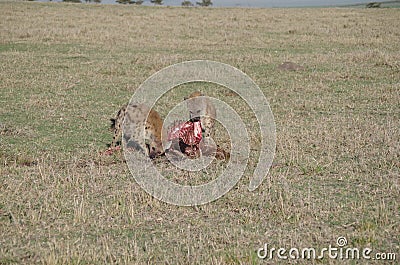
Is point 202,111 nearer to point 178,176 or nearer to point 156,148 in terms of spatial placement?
point 156,148

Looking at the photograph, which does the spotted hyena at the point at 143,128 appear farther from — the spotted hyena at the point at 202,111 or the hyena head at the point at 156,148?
the spotted hyena at the point at 202,111

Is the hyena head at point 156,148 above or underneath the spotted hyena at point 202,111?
underneath

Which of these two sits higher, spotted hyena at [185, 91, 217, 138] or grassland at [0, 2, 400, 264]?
spotted hyena at [185, 91, 217, 138]

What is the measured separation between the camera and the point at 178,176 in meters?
6.23

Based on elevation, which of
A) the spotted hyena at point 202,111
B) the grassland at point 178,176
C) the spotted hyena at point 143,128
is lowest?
the grassland at point 178,176

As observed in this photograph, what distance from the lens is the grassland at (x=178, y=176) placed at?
178 inches

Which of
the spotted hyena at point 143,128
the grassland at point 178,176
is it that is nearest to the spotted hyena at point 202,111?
the spotted hyena at point 143,128

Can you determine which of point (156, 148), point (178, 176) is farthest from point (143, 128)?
point (178, 176)

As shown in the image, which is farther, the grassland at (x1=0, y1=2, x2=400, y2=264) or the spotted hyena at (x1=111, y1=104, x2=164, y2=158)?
the spotted hyena at (x1=111, y1=104, x2=164, y2=158)

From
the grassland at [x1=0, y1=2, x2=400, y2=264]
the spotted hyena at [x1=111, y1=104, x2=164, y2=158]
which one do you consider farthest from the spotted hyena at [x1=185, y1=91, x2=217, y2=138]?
the grassland at [x1=0, y1=2, x2=400, y2=264]

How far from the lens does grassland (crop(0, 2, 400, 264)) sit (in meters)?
4.52

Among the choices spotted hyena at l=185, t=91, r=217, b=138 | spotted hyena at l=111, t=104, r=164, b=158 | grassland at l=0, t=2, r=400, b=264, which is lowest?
grassland at l=0, t=2, r=400, b=264

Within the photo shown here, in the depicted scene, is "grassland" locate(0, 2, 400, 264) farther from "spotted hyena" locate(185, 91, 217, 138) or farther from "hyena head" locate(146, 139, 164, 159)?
"spotted hyena" locate(185, 91, 217, 138)

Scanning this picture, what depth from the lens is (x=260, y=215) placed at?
5.11 m
